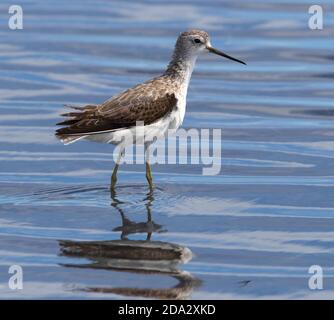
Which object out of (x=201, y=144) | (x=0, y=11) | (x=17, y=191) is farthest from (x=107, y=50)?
(x=17, y=191)

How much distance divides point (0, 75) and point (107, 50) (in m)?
2.35

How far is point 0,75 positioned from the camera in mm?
18266

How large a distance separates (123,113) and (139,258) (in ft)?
8.22

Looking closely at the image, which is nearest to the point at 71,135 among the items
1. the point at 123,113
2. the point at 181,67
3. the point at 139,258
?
the point at 123,113

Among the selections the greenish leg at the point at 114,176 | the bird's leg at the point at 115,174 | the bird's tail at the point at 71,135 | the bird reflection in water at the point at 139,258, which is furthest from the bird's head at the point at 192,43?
the bird reflection in water at the point at 139,258

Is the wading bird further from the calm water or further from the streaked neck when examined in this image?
the calm water

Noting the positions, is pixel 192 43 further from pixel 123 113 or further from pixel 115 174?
pixel 115 174

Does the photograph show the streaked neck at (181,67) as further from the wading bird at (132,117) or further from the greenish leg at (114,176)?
the greenish leg at (114,176)

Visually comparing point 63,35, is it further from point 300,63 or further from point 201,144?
point 201,144

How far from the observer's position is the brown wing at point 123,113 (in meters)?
12.7

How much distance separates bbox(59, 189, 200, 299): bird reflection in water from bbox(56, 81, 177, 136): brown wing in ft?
4.72

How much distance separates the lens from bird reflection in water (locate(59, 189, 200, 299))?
32.9 feet

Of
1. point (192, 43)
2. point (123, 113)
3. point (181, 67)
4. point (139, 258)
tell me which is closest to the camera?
point (139, 258)

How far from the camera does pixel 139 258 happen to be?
10.8 m
